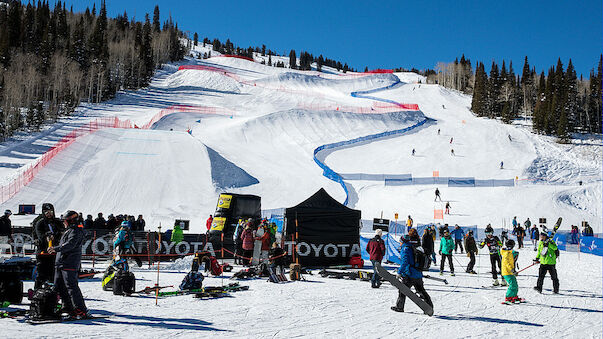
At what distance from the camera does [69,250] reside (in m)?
6.49

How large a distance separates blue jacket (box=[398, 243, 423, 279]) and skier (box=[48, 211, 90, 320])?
531 cm

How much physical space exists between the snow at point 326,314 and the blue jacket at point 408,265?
751mm

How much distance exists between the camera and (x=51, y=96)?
60.9 m

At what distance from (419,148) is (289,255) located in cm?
3731

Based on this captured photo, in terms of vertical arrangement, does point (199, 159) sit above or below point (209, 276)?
above

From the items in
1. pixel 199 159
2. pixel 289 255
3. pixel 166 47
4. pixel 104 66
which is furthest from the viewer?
pixel 166 47

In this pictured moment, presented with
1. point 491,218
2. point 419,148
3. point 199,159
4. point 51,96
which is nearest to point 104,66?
point 51,96

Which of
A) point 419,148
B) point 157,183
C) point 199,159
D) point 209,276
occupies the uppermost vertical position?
point 419,148

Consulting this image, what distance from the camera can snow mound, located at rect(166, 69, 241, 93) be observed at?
→ 83.2 meters

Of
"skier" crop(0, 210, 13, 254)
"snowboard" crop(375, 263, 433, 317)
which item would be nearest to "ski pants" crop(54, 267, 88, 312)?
"snowboard" crop(375, 263, 433, 317)

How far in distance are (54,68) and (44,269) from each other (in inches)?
2555

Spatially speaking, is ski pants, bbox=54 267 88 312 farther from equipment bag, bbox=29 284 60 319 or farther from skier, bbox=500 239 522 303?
skier, bbox=500 239 522 303

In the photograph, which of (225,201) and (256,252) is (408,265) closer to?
(256,252)

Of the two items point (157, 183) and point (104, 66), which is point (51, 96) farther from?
point (157, 183)
